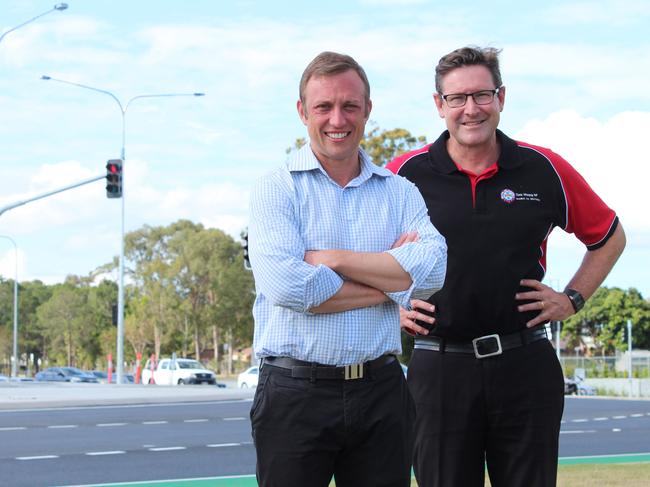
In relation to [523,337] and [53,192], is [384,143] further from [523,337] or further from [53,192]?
[523,337]

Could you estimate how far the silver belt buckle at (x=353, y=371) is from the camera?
149 inches

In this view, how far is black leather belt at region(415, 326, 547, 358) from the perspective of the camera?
482cm

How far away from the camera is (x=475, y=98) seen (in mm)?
4891

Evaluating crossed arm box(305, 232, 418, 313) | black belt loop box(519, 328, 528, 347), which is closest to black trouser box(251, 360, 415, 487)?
crossed arm box(305, 232, 418, 313)

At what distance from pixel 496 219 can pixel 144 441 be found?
1193 centimetres

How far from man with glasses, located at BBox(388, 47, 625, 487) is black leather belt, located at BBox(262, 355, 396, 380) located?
3.57ft

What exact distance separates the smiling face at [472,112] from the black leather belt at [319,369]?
1451 mm

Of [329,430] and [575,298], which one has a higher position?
[575,298]

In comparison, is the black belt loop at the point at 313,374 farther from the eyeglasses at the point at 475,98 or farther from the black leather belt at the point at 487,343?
the eyeglasses at the point at 475,98

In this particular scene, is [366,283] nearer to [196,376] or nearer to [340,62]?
[340,62]

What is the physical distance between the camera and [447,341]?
193 inches

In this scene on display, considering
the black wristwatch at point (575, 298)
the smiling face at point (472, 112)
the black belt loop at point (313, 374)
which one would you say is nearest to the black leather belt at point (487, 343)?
the black wristwatch at point (575, 298)

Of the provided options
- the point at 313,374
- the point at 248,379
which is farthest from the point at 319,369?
the point at 248,379

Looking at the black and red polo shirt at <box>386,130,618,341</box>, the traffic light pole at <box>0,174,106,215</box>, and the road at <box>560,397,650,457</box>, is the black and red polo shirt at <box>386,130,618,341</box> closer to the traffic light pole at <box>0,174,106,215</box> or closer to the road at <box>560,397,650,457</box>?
the road at <box>560,397,650,457</box>
